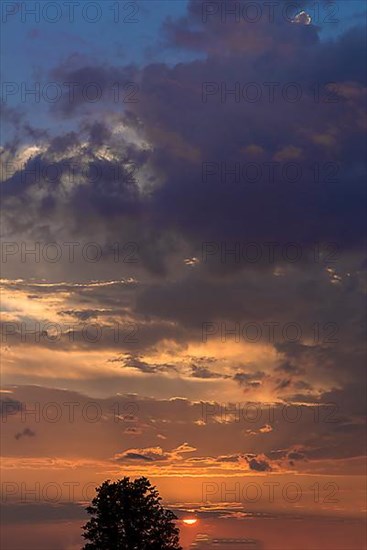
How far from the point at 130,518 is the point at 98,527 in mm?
3206

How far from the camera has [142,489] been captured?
351 feet

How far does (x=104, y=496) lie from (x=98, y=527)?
300cm

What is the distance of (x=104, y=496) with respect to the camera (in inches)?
4208

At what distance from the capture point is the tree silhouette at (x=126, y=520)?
106m

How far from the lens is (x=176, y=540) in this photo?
10819 cm

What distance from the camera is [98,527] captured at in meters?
106

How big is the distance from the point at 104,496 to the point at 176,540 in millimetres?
8481

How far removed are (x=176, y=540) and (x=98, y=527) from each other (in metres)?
7.93

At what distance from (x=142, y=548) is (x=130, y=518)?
307cm

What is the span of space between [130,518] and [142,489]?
300 cm

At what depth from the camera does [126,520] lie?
107 metres

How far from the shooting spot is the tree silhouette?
10619 cm

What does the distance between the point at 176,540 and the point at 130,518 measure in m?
5.31
